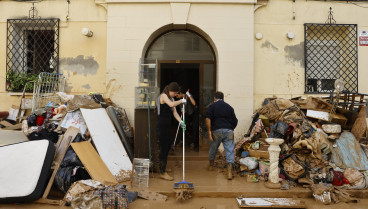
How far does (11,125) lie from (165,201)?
177 inches

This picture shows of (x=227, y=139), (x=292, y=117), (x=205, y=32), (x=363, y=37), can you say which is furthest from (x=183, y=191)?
(x=363, y=37)

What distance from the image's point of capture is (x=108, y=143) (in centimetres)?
513

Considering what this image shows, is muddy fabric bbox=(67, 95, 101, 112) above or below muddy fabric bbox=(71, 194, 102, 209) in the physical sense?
above

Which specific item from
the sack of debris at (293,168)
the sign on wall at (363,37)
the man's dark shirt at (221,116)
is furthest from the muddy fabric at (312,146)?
the sign on wall at (363,37)

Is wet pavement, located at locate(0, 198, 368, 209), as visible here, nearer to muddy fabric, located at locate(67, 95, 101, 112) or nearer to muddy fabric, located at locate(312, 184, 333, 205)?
muddy fabric, located at locate(312, 184, 333, 205)

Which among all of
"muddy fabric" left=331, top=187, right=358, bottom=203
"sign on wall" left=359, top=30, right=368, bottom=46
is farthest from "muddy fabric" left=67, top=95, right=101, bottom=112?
"sign on wall" left=359, top=30, right=368, bottom=46

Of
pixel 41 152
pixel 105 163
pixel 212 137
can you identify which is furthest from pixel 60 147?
pixel 212 137

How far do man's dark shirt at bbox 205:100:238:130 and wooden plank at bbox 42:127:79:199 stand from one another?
2.84m

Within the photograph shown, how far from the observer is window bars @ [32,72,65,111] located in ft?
20.9

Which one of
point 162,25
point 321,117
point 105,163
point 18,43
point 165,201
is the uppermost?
point 162,25

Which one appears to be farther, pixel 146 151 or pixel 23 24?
pixel 23 24

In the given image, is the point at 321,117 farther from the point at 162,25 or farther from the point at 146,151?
the point at 162,25

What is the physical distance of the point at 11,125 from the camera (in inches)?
233

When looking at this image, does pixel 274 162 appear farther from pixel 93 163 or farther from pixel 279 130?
pixel 93 163
